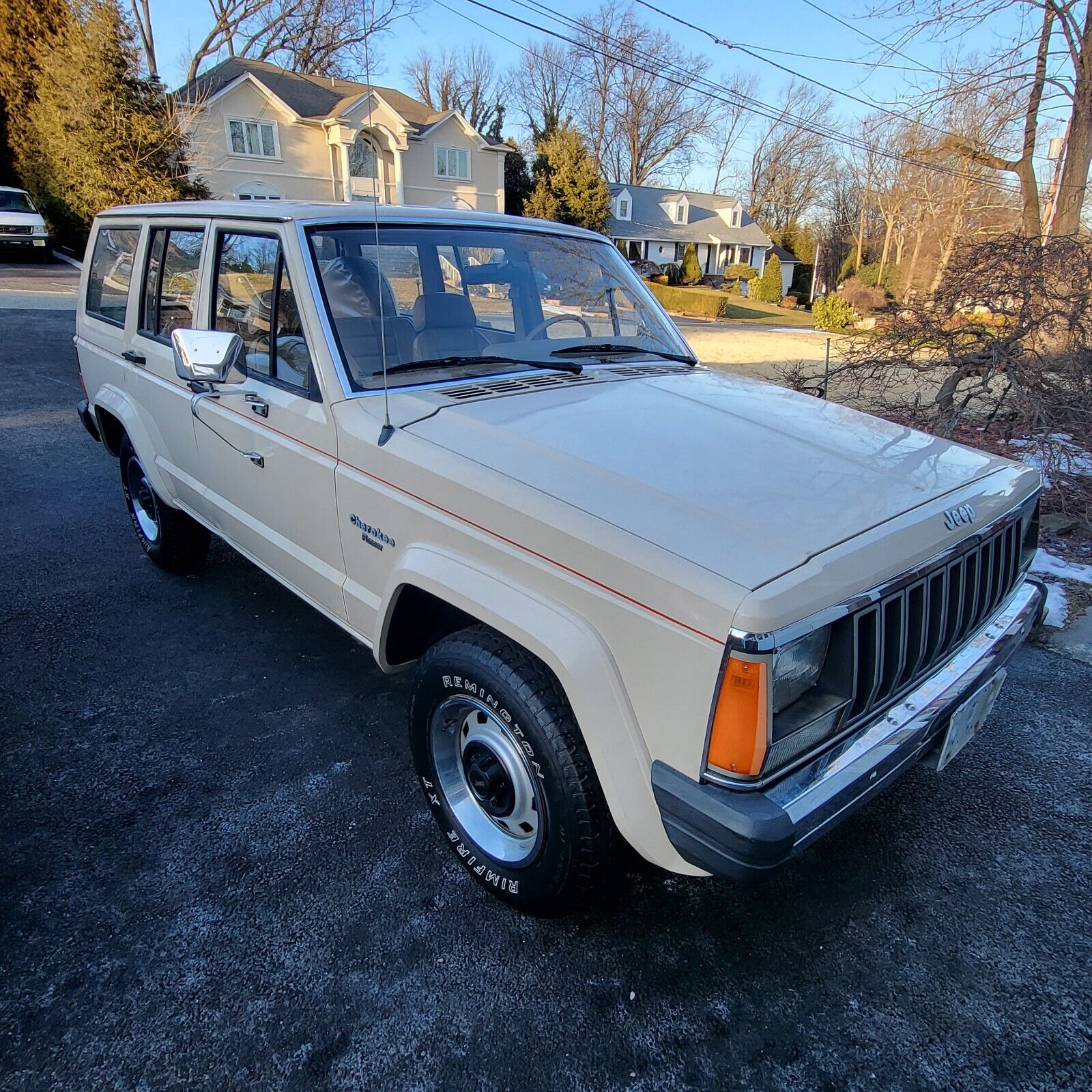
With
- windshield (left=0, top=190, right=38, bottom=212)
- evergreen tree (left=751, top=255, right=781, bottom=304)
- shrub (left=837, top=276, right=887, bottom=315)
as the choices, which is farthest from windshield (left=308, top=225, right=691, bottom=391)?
evergreen tree (left=751, top=255, right=781, bottom=304)

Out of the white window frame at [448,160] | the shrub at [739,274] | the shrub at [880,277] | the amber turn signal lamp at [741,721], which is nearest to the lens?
the amber turn signal lamp at [741,721]

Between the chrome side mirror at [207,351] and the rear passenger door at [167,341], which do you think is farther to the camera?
the rear passenger door at [167,341]

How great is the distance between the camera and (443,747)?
8.04 feet

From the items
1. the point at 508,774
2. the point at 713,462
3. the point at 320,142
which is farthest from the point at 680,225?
the point at 508,774

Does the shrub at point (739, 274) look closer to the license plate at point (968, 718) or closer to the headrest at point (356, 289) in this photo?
the headrest at point (356, 289)

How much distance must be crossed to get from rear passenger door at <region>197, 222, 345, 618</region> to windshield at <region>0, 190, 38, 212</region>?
24.8 metres

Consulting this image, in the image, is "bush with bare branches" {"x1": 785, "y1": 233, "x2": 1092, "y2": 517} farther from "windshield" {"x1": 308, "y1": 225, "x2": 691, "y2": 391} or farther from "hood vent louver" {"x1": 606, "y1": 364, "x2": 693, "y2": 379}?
"windshield" {"x1": 308, "y1": 225, "x2": 691, "y2": 391}

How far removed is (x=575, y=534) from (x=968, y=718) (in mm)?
1397

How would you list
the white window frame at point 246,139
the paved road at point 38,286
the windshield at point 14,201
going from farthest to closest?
the white window frame at point 246,139
the windshield at point 14,201
the paved road at point 38,286

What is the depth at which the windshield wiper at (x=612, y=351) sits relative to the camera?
3145 mm

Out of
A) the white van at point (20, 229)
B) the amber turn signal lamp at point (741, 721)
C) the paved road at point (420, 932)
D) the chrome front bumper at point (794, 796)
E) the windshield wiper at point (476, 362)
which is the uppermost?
the white van at point (20, 229)

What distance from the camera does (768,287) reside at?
4312cm

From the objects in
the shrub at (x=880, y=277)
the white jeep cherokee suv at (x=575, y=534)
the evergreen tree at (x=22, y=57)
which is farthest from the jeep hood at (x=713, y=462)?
the shrub at (x=880, y=277)

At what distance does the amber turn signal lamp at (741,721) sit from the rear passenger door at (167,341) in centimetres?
293
